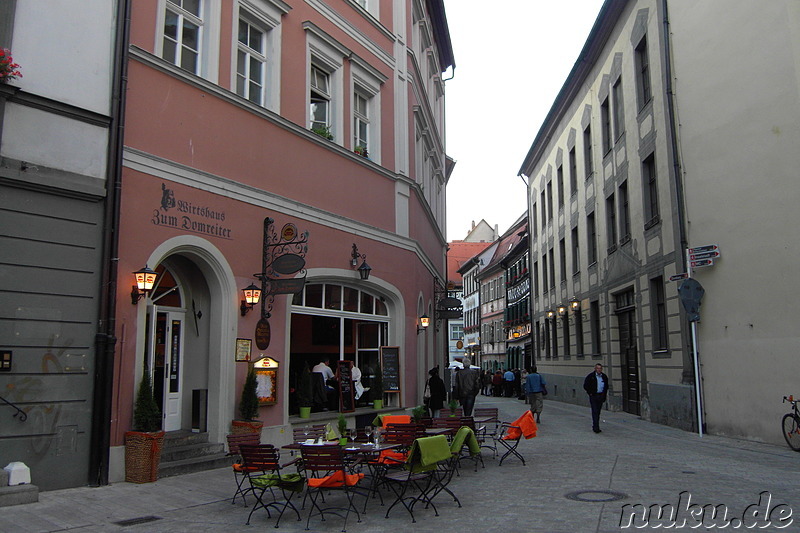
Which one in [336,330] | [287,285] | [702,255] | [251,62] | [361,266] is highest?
[251,62]

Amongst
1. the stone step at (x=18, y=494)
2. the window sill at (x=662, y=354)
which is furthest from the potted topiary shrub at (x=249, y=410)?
the window sill at (x=662, y=354)

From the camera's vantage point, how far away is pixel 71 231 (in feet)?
30.8

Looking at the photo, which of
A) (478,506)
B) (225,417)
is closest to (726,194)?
Answer: (478,506)

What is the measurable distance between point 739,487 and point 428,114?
16781 mm

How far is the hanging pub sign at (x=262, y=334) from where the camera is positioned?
1245 centimetres

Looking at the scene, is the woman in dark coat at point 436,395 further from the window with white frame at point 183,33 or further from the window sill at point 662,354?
the window with white frame at point 183,33

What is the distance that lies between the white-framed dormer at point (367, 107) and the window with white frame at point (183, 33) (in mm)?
4880

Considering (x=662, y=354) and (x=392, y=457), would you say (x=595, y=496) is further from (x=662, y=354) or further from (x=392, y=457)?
(x=662, y=354)

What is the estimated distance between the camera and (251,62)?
1335cm

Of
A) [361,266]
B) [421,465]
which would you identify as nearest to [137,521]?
[421,465]

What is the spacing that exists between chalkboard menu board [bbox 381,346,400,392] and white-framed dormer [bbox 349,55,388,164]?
4724mm

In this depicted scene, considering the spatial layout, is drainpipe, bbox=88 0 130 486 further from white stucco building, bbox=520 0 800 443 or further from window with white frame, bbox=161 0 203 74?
white stucco building, bbox=520 0 800 443

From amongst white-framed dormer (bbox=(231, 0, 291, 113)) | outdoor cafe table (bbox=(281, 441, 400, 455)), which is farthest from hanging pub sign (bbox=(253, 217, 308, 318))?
outdoor cafe table (bbox=(281, 441, 400, 455))

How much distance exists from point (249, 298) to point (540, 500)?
613 cm
